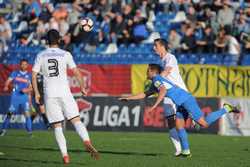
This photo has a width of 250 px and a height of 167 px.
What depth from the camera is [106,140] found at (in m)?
22.7

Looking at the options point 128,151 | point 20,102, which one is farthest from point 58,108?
point 20,102

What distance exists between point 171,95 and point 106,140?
626 centimetres

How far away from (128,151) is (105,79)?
429 inches

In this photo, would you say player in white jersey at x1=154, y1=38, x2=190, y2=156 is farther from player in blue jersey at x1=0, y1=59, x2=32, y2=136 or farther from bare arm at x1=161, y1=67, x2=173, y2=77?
player in blue jersey at x1=0, y1=59, x2=32, y2=136

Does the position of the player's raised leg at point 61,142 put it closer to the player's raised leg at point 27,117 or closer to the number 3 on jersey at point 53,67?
the number 3 on jersey at point 53,67

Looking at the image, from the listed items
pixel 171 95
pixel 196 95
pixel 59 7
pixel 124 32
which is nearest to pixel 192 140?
pixel 196 95

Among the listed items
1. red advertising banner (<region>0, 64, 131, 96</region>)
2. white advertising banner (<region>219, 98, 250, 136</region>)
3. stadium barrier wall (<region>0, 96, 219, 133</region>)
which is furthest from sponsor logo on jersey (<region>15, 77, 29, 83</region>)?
white advertising banner (<region>219, 98, 250, 136</region>)

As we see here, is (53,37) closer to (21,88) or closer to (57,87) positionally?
(57,87)

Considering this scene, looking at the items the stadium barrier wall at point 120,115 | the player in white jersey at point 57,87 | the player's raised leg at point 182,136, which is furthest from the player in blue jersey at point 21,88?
the player in white jersey at point 57,87

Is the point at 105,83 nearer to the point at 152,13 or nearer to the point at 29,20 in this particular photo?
the point at 152,13

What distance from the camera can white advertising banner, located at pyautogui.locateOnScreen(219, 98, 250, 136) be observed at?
1032 inches

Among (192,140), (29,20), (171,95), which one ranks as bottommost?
(192,140)

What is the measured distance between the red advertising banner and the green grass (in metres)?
3.81

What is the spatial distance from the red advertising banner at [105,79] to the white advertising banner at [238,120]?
4.15 meters
